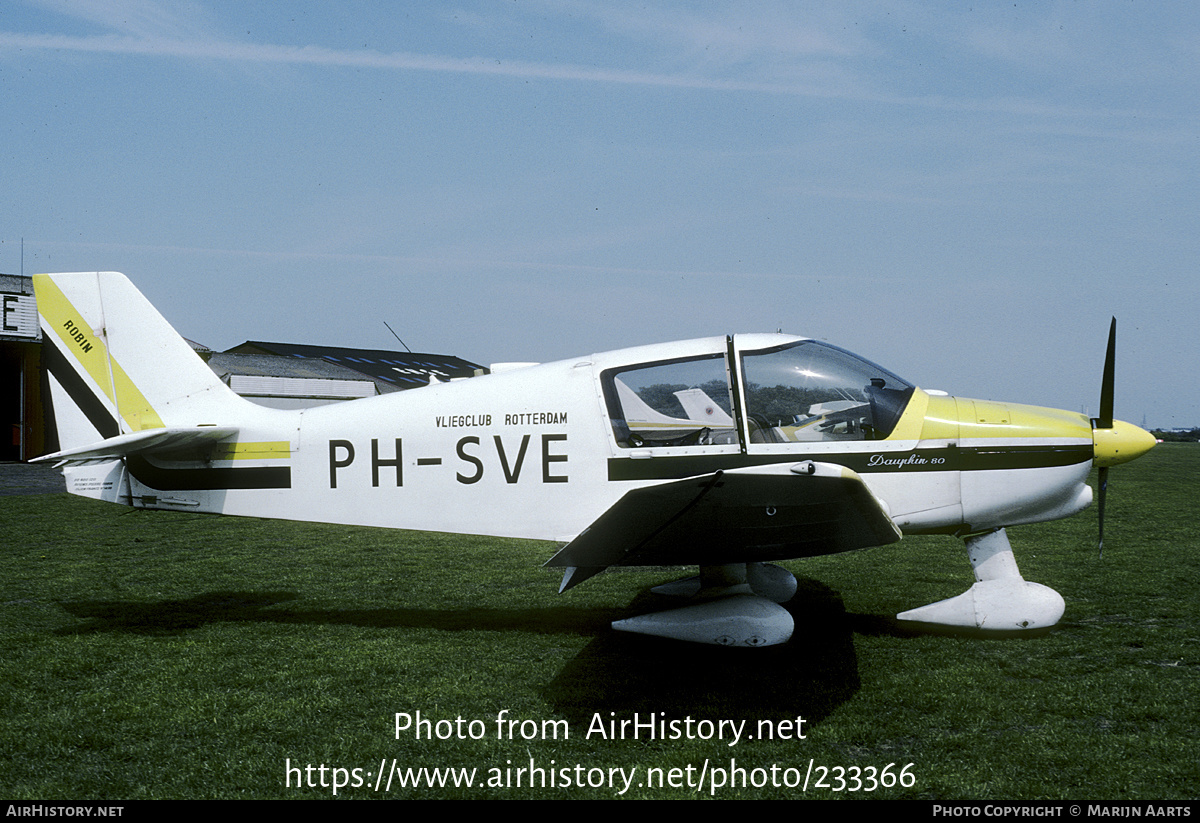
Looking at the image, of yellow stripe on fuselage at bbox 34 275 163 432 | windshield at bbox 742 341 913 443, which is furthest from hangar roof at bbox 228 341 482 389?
windshield at bbox 742 341 913 443

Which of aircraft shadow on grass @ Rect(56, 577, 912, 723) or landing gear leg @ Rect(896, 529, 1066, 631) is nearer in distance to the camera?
aircraft shadow on grass @ Rect(56, 577, 912, 723)

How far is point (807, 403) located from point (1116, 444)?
7.02ft

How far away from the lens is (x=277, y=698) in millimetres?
4516

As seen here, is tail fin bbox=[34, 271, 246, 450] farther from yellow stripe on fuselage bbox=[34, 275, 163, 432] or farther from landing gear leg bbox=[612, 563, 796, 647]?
landing gear leg bbox=[612, 563, 796, 647]

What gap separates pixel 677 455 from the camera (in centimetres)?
525

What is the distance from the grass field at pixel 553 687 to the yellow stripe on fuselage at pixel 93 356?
5.37 ft

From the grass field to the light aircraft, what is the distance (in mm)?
539

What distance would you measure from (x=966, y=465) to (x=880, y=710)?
183 cm

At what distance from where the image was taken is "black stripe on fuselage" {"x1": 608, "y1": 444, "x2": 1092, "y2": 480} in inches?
205

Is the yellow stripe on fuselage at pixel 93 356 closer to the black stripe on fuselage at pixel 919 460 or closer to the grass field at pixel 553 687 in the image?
the grass field at pixel 553 687

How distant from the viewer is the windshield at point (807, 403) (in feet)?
17.2

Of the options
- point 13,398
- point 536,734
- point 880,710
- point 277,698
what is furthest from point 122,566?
point 13,398

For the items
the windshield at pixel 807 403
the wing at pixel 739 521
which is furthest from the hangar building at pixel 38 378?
the wing at pixel 739 521

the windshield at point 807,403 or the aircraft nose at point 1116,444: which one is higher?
the windshield at point 807,403
